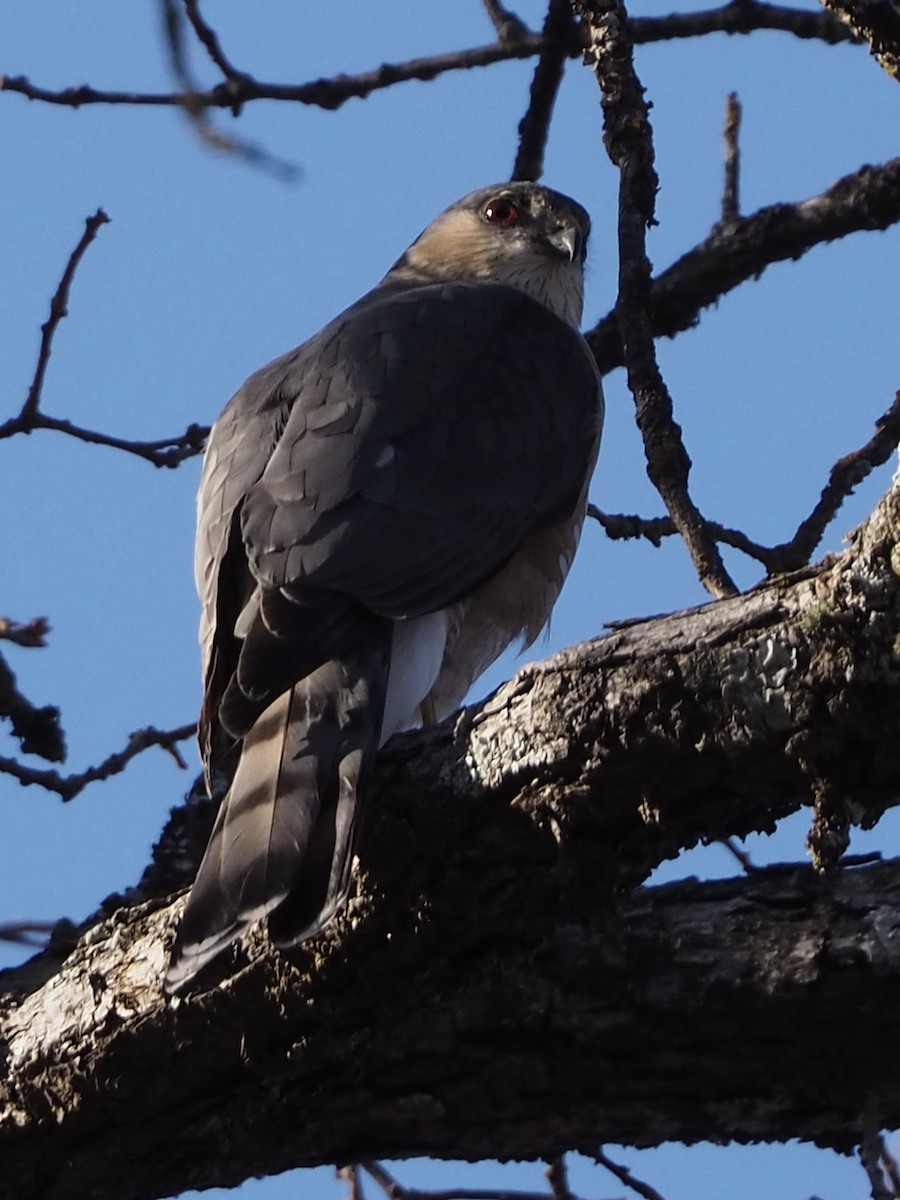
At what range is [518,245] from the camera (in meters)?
5.36

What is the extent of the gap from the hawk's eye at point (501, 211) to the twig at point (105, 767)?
7.14ft

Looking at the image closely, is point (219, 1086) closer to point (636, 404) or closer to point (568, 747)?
point (568, 747)

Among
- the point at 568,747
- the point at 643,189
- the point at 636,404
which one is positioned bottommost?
the point at 568,747

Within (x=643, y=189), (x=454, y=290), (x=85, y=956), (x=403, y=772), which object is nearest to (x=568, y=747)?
(x=403, y=772)

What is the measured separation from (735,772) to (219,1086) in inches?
40.1

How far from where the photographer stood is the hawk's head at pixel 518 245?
5.22 metres

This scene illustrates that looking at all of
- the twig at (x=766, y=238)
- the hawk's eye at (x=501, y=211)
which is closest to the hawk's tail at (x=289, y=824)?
the twig at (x=766, y=238)

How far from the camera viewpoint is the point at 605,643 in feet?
8.40

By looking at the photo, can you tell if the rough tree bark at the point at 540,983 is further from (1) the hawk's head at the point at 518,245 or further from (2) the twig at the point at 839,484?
(1) the hawk's head at the point at 518,245

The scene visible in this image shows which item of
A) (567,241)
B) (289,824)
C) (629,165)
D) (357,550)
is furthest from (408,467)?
(567,241)

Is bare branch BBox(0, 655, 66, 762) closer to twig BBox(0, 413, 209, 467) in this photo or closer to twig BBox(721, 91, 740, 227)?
twig BBox(0, 413, 209, 467)

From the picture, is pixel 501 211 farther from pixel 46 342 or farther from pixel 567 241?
pixel 46 342

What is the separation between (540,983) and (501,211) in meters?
3.18

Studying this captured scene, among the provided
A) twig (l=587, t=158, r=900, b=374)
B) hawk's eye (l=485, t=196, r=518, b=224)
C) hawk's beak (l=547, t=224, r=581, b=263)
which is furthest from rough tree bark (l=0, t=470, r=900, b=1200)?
hawk's eye (l=485, t=196, r=518, b=224)
